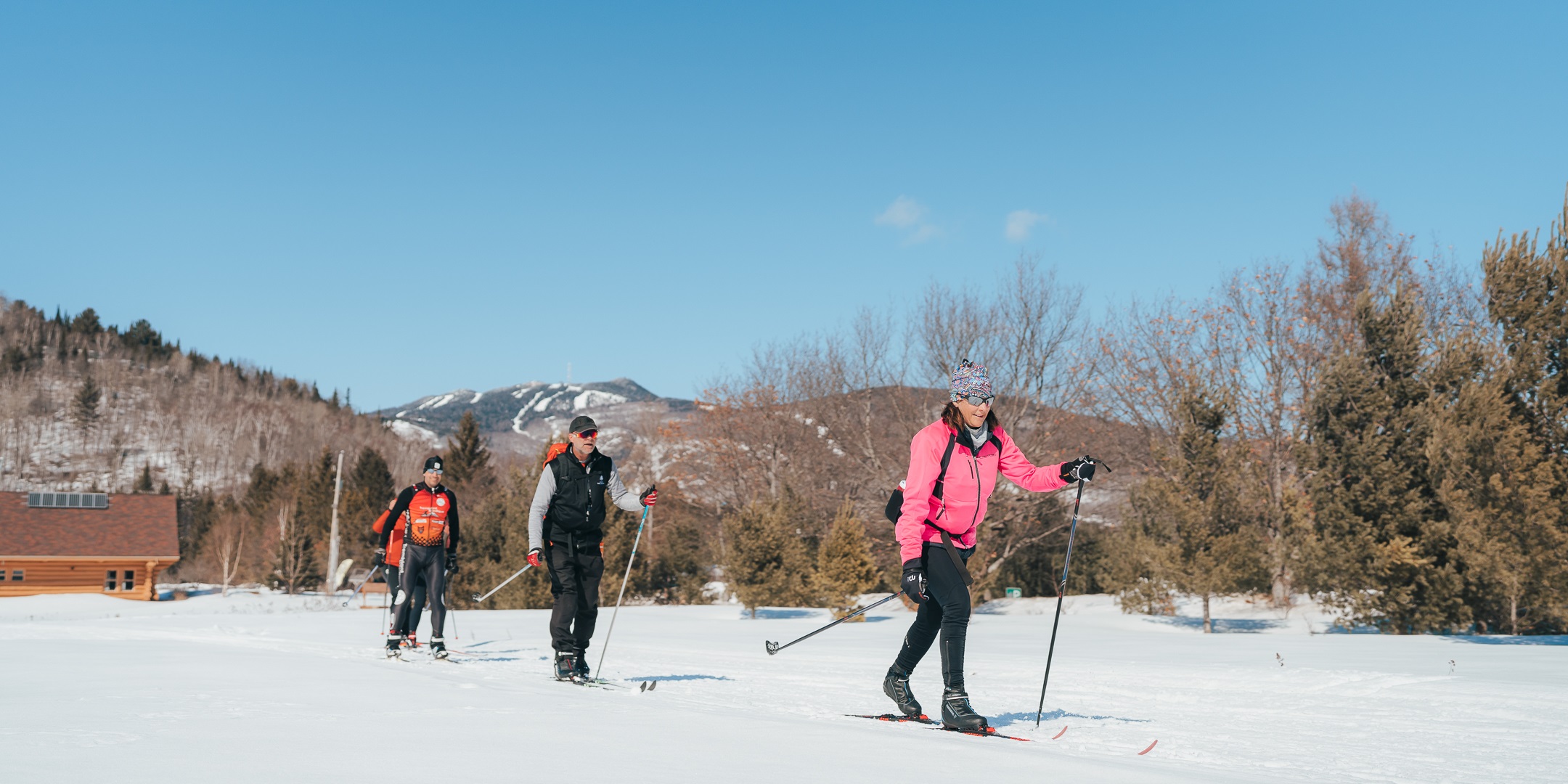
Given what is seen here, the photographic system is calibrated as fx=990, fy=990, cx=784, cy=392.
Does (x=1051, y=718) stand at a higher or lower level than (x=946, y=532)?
lower

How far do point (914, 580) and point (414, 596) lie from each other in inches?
244

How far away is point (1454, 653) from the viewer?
34.6 ft

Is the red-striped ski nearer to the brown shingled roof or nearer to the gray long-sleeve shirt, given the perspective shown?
the gray long-sleeve shirt

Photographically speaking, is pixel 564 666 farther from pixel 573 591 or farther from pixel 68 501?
pixel 68 501

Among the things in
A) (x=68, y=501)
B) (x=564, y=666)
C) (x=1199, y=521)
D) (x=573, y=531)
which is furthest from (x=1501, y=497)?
(x=68, y=501)

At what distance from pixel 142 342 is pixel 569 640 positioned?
191543mm

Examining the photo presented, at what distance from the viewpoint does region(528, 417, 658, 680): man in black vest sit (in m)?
7.17

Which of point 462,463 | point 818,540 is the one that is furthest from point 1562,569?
point 462,463

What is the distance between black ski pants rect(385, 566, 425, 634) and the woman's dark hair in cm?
608

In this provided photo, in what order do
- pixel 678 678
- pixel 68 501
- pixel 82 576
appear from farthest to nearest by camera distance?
pixel 68 501 < pixel 82 576 < pixel 678 678

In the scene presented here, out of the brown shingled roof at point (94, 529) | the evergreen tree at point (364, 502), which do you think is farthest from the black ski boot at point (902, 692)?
the brown shingled roof at point (94, 529)

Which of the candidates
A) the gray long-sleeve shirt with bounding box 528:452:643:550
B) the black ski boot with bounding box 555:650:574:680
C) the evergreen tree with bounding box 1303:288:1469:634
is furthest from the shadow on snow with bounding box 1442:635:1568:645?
the black ski boot with bounding box 555:650:574:680

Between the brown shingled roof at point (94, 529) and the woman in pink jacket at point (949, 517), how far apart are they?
43.3 metres

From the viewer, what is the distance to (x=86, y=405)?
134 metres
